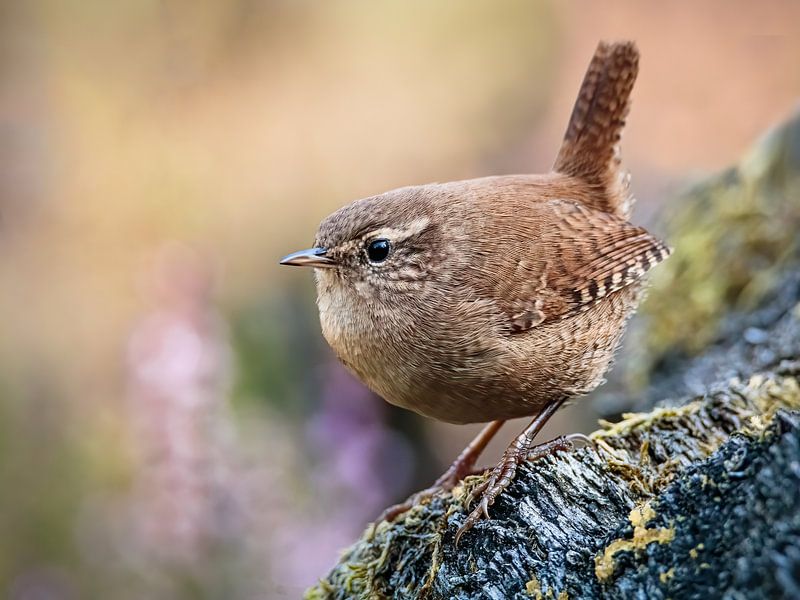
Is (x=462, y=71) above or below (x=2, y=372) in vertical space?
above

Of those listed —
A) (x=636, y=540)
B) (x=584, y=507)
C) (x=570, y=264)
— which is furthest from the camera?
(x=570, y=264)

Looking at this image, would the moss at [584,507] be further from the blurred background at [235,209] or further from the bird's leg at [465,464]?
the blurred background at [235,209]

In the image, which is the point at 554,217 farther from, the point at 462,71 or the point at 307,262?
the point at 462,71

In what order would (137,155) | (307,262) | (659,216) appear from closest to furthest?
(307,262)
(659,216)
(137,155)

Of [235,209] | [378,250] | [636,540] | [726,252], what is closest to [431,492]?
[378,250]

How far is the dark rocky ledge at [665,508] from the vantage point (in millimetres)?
1358

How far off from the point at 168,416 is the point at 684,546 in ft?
8.89

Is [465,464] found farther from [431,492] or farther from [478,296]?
[478,296]

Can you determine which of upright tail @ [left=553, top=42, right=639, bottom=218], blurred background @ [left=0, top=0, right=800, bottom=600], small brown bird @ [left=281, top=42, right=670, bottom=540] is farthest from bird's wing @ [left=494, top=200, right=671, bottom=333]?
blurred background @ [left=0, top=0, right=800, bottom=600]

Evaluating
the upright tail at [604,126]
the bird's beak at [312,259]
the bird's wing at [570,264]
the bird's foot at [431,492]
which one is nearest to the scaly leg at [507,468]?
the bird's foot at [431,492]

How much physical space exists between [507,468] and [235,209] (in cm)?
521

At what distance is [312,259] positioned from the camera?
2600mm

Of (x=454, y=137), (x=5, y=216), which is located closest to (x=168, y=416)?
(x=5, y=216)

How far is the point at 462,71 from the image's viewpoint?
26.3 ft
